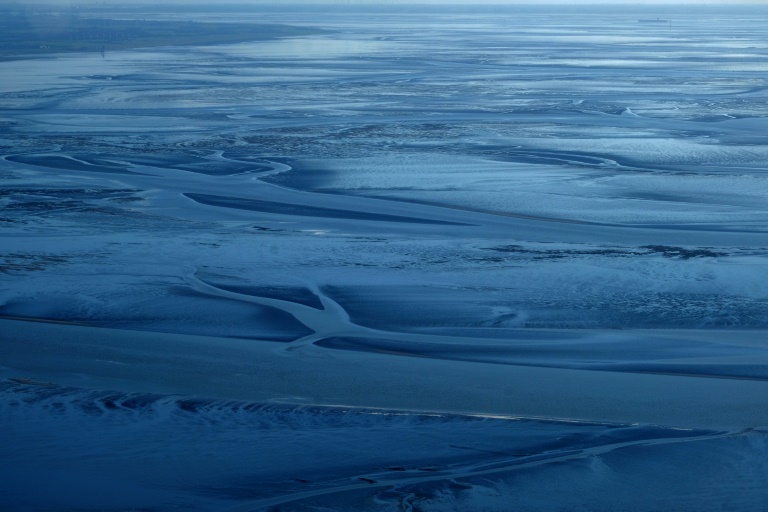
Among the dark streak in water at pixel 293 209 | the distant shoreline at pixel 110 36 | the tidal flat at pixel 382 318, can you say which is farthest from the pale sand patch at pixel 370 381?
the distant shoreline at pixel 110 36

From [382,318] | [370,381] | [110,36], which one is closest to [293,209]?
[382,318]

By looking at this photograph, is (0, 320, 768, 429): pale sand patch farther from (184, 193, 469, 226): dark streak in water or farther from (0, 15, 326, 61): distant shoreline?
(0, 15, 326, 61): distant shoreline

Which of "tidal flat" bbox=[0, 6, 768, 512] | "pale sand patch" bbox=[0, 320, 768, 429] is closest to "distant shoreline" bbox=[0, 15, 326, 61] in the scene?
"tidal flat" bbox=[0, 6, 768, 512]

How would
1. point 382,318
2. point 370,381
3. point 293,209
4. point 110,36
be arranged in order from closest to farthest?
point 370,381
point 382,318
point 293,209
point 110,36

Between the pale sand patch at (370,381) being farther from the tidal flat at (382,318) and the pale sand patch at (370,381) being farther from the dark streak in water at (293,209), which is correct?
the dark streak in water at (293,209)

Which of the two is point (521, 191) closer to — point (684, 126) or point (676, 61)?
point (684, 126)

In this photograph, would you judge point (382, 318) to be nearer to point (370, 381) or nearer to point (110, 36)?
point (370, 381)
